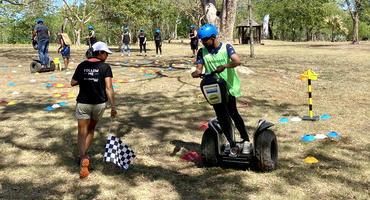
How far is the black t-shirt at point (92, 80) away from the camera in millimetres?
4328

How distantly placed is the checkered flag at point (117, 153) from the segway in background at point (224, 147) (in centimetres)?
102

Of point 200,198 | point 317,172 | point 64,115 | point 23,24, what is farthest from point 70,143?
point 23,24

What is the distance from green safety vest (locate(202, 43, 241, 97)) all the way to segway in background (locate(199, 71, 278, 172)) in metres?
0.24

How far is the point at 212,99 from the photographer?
13.5ft

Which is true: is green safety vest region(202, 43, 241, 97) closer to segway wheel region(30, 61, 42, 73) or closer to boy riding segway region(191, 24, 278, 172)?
boy riding segway region(191, 24, 278, 172)

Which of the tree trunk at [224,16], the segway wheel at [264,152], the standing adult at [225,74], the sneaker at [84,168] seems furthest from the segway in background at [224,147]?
the tree trunk at [224,16]

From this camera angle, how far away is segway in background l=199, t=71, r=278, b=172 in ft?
13.3

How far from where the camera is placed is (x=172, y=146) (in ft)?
18.5

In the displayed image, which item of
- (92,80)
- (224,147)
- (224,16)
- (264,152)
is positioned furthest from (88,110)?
(224,16)

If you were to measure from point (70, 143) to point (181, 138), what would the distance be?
1856 millimetres

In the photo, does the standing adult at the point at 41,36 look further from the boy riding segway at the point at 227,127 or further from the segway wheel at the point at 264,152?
the segway wheel at the point at 264,152

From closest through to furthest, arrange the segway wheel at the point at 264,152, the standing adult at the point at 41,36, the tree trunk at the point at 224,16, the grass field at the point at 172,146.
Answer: the grass field at the point at 172,146, the segway wheel at the point at 264,152, the tree trunk at the point at 224,16, the standing adult at the point at 41,36

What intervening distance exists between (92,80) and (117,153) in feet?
3.25

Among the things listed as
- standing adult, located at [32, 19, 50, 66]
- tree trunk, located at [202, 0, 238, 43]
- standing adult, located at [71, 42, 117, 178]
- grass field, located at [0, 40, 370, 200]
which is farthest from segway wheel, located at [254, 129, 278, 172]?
standing adult, located at [32, 19, 50, 66]
